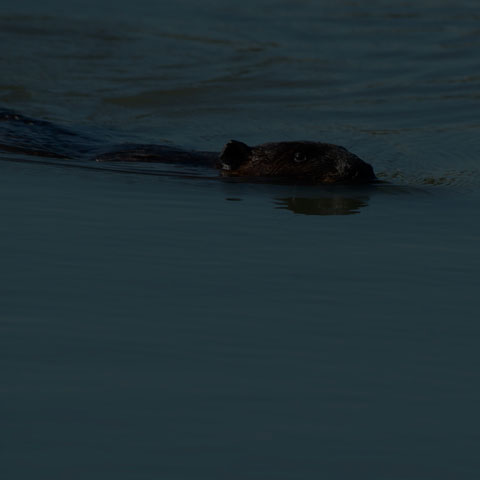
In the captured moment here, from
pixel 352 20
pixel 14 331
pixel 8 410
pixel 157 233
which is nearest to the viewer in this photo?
pixel 8 410

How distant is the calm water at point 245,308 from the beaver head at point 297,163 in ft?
0.84

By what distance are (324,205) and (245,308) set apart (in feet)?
9.55

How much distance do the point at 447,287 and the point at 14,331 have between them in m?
2.12

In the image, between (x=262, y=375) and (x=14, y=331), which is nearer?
(x=262, y=375)

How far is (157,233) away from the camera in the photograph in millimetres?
7062

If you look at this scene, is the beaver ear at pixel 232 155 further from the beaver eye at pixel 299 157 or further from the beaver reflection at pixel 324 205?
the beaver reflection at pixel 324 205

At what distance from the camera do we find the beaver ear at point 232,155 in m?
9.50

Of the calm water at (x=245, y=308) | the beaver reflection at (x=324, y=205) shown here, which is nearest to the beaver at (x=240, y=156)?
the calm water at (x=245, y=308)

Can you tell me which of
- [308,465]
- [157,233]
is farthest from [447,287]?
[308,465]

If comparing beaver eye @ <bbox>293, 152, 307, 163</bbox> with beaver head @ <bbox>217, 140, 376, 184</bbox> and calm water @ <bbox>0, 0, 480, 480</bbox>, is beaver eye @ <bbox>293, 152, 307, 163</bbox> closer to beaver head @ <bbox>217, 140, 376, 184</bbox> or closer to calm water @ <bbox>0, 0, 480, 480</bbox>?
beaver head @ <bbox>217, 140, 376, 184</bbox>

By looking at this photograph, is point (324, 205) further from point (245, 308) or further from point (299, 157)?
point (245, 308)

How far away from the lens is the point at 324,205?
8.33 m

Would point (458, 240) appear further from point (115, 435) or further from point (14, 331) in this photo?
point (115, 435)

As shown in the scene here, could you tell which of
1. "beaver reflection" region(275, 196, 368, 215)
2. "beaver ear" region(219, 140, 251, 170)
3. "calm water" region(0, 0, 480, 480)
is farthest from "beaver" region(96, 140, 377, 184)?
"beaver reflection" region(275, 196, 368, 215)
